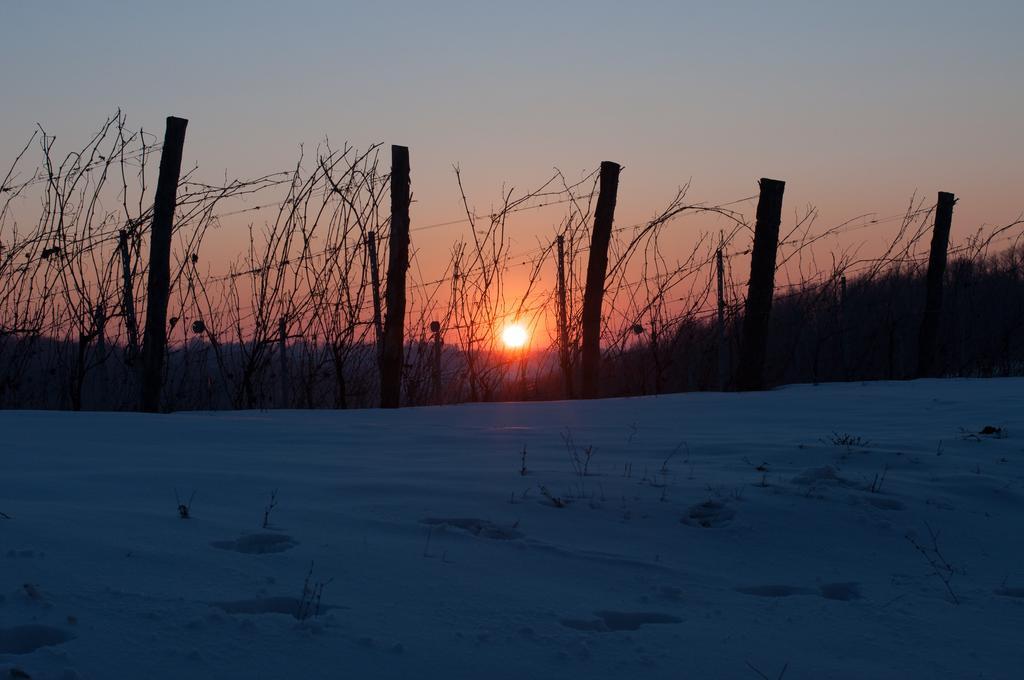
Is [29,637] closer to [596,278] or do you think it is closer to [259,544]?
[259,544]

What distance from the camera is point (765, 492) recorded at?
301cm

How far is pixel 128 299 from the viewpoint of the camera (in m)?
6.97

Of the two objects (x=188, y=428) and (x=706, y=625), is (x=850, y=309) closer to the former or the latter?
(x=188, y=428)

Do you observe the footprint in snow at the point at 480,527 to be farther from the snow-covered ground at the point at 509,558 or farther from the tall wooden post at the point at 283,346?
the tall wooden post at the point at 283,346

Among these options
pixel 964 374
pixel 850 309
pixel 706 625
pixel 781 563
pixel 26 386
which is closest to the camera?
pixel 706 625

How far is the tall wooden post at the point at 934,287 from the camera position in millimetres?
9641

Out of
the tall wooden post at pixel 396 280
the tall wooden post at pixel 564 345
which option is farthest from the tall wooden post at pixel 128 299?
the tall wooden post at pixel 564 345

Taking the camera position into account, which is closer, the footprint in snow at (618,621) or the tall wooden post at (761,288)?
the footprint in snow at (618,621)

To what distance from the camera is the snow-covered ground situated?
1.73m

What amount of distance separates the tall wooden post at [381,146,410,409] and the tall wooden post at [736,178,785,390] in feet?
9.98

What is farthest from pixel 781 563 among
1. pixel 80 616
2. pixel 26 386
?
pixel 26 386

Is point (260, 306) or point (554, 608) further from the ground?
point (260, 306)

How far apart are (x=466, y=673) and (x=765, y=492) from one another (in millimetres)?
1629

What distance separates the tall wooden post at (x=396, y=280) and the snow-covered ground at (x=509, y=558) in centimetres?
290
